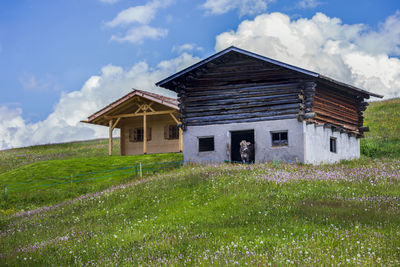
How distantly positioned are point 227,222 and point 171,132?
25497 millimetres

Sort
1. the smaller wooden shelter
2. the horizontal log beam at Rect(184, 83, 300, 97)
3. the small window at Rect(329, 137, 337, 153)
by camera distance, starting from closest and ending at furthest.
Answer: the horizontal log beam at Rect(184, 83, 300, 97) → the small window at Rect(329, 137, 337, 153) → the smaller wooden shelter

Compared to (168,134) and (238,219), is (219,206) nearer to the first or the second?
(238,219)

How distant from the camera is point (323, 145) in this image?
26.8 metres

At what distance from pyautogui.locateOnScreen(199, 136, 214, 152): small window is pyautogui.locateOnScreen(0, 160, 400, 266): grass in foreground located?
8017 millimetres

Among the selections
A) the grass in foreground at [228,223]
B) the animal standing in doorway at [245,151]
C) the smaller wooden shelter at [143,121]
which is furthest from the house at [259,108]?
the smaller wooden shelter at [143,121]

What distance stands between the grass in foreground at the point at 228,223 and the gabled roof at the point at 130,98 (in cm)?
1442

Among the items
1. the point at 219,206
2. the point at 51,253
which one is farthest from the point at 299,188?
the point at 51,253

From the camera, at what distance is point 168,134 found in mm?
37344

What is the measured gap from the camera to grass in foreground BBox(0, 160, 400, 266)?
9.16 meters

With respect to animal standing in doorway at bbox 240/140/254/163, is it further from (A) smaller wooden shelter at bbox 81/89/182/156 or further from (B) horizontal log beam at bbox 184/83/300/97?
(A) smaller wooden shelter at bbox 81/89/182/156

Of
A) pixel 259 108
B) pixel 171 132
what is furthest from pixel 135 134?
pixel 259 108

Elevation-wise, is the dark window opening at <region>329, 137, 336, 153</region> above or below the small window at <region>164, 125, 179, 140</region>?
below

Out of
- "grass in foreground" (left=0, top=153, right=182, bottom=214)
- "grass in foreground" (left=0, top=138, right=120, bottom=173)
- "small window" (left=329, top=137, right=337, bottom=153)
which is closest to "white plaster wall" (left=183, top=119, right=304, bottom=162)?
"grass in foreground" (left=0, top=153, right=182, bottom=214)

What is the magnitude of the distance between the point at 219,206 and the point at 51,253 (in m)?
5.42
